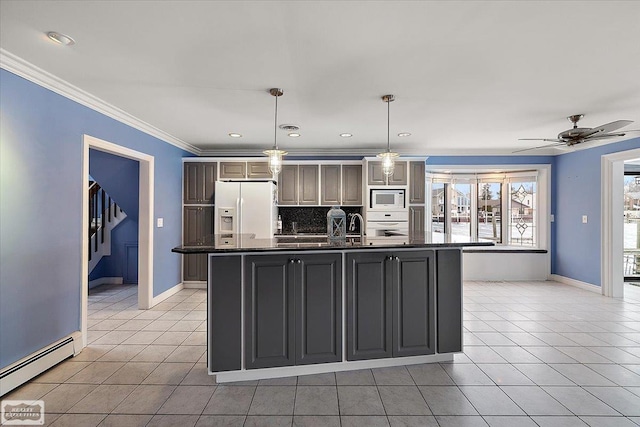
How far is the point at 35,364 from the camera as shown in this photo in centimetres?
257

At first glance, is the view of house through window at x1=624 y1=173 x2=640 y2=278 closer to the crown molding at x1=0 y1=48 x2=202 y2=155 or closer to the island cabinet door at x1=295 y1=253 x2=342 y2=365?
the island cabinet door at x1=295 y1=253 x2=342 y2=365

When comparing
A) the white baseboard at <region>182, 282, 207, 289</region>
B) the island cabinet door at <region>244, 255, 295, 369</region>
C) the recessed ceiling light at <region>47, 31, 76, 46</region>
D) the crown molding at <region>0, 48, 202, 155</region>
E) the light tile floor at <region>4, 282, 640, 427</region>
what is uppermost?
the recessed ceiling light at <region>47, 31, 76, 46</region>

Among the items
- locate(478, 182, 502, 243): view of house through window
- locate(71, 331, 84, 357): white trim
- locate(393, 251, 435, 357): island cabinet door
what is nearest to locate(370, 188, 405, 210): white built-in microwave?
locate(478, 182, 502, 243): view of house through window

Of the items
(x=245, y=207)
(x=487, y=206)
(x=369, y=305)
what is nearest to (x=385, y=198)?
(x=245, y=207)

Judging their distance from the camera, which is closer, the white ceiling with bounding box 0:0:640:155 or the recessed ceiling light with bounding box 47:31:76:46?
the white ceiling with bounding box 0:0:640:155

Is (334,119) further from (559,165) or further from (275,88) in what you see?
(559,165)

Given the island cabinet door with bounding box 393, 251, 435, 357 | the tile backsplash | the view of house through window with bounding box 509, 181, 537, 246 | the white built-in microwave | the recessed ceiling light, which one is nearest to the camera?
the recessed ceiling light

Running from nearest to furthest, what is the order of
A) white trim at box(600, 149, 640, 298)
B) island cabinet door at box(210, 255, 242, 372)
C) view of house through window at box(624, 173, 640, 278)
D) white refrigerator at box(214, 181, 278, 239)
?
island cabinet door at box(210, 255, 242, 372), white trim at box(600, 149, 640, 298), white refrigerator at box(214, 181, 278, 239), view of house through window at box(624, 173, 640, 278)

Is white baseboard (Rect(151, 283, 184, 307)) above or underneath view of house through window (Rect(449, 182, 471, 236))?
underneath

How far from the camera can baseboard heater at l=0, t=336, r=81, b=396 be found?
2.34 meters

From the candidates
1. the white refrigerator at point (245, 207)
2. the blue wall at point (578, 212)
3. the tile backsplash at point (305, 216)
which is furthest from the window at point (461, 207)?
the white refrigerator at point (245, 207)

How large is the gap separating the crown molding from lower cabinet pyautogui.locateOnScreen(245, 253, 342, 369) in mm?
2169

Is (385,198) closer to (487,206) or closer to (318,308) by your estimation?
(487,206)

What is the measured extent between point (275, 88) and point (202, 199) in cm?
312
